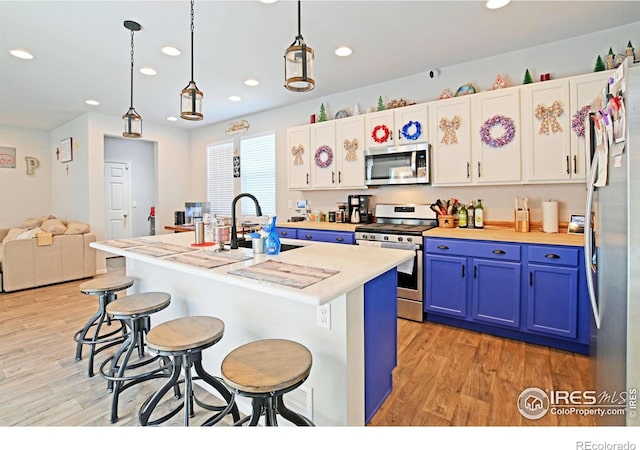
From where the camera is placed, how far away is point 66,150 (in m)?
5.92

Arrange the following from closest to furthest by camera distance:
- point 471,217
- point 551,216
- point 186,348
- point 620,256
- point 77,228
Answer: point 620,256 < point 186,348 < point 551,216 < point 471,217 < point 77,228

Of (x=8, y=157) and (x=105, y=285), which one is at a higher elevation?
(x=8, y=157)

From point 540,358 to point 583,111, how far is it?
2057 mm

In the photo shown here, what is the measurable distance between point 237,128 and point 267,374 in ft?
16.9

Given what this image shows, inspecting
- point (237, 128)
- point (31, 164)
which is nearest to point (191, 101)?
point (237, 128)

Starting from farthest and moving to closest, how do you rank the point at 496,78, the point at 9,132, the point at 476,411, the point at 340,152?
the point at 9,132 < the point at 340,152 < the point at 496,78 < the point at 476,411

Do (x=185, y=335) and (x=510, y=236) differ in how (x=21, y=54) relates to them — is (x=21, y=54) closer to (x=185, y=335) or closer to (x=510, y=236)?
(x=185, y=335)

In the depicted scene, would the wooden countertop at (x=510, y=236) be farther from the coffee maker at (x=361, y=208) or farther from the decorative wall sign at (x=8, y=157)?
the decorative wall sign at (x=8, y=157)

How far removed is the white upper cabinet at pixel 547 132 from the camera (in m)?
2.77

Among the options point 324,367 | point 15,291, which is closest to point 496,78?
point 324,367

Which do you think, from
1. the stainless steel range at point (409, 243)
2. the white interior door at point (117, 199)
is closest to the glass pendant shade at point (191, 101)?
the stainless steel range at point (409, 243)

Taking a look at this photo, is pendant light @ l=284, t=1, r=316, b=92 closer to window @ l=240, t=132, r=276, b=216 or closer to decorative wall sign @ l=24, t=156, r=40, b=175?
window @ l=240, t=132, r=276, b=216
